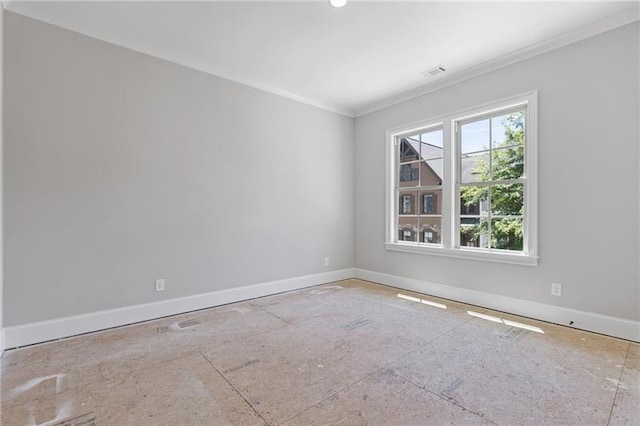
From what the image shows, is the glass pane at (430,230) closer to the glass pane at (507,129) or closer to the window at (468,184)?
the window at (468,184)

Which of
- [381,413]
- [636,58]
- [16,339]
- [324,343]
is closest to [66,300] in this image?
[16,339]

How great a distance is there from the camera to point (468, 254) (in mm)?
3752

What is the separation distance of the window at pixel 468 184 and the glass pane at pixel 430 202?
0.01m

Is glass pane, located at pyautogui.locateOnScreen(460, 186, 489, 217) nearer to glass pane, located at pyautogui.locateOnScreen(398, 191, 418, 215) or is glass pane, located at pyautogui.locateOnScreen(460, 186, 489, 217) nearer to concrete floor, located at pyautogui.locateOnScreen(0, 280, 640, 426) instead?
glass pane, located at pyautogui.locateOnScreen(398, 191, 418, 215)

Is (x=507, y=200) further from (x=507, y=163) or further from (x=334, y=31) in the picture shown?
(x=334, y=31)

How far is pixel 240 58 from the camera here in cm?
341

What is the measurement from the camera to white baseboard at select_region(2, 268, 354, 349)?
2.59 metres

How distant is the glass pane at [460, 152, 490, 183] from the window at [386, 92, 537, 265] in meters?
0.01

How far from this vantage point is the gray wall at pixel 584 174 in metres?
2.70

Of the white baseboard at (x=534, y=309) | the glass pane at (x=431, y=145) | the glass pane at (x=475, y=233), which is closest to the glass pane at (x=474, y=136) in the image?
the glass pane at (x=431, y=145)

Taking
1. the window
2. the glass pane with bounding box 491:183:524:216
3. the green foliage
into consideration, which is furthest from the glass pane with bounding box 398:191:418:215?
the glass pane with bounding box 491:183:524:216

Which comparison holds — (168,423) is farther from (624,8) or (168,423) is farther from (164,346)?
(624,8)

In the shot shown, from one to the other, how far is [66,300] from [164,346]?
1077mm

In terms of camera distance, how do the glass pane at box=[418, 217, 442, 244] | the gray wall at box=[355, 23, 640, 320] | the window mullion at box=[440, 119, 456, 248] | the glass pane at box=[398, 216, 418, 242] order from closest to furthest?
the gray wall at box=[355, 23, 640, 320]
the window mullion at box=[440, 119, 456, 248]
the glass pane at box=[418, 217, 442, 244]
the glass pane at box=[398, 216, 418, 242]
